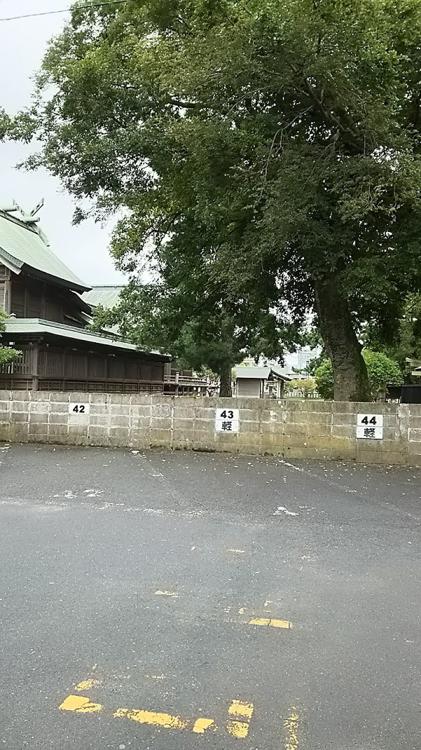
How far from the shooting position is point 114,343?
2052cm

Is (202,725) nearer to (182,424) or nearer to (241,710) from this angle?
(241,710)

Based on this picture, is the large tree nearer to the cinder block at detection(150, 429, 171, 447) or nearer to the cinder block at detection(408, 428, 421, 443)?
the cinder block at detection(408, 428, 421, 443)

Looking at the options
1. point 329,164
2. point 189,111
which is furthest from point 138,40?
point 329,164

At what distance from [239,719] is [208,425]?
26.7 ft

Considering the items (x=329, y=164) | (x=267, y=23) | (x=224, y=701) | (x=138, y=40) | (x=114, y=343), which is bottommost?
(x=224, y=701)

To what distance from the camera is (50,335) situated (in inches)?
627

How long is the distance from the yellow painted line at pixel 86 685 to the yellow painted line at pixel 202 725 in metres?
0.56

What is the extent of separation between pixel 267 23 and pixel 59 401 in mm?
7538

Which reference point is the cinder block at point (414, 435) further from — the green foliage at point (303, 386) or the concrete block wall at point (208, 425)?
the green foliage at point (303, 386)

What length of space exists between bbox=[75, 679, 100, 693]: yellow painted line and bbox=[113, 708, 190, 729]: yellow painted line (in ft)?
0.78

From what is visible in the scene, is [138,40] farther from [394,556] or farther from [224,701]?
[224,701]

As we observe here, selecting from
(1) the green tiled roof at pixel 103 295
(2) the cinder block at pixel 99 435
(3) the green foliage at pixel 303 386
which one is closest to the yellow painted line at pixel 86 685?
(2) the cinder block at pixel 99 435

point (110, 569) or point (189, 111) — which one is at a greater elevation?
point (189, 111)

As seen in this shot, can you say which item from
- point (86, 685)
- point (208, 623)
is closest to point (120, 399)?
point (208, 623)
